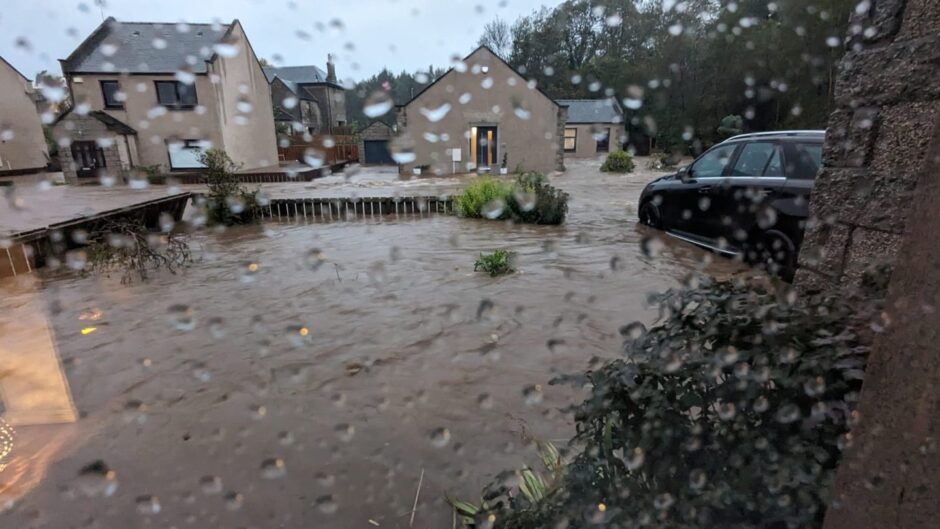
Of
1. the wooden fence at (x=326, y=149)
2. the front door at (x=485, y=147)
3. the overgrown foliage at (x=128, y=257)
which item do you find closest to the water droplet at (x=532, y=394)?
the overgrown foliage at (x=128, y=257)

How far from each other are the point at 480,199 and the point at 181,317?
7.11 meters

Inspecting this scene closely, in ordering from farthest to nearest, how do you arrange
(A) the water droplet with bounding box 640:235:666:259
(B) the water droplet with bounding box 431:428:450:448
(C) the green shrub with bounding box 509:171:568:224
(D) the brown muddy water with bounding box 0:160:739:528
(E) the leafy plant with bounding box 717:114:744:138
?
(E) the leafy plant with bounding box 717:114:744:138
(C) the green shrub with bounding box 509:171:568:224
(A) the water droplet with bounding box 640:235:666:259
(B) the water droplet with bounding box 431:428:450:448
(D) the brown muddy water with bounding box 0:160:739:528

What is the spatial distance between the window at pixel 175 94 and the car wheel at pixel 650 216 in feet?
66.1

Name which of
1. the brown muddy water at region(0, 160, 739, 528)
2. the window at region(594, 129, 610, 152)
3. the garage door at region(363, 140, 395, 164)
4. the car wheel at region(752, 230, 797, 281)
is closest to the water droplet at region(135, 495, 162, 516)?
the brown muddy water at region(0, 160, 739, 528)

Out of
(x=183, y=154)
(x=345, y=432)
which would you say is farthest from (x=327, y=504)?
(x=183, y=154)

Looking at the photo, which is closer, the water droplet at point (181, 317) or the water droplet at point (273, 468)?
the water droplet at point (273, 468)

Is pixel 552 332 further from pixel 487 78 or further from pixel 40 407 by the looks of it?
pixel 487 78

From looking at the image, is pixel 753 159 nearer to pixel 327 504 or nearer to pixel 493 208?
pixel 327 504

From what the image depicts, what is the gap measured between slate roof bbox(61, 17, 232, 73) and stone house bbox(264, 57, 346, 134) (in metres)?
8.11

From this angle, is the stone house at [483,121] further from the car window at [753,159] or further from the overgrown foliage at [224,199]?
the car window at [753,159]

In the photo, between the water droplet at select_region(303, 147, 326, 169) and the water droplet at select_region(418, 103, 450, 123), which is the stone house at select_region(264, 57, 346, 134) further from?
the water droplet at select_region(418, 103, 450, 123)

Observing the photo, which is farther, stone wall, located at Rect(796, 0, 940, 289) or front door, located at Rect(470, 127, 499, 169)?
front door, located at Rect(470, 127, 499, 169)

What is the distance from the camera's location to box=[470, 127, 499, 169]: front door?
2115 centimetres

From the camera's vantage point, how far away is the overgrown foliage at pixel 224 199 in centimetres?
1045
